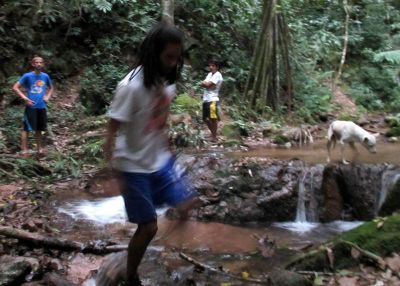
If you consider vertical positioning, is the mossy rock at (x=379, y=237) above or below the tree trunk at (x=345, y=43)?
below

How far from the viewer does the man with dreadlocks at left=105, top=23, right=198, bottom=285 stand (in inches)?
111

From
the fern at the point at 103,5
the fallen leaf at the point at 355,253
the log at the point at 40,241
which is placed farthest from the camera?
the fern at the point at 103,5

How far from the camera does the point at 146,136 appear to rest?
9.66 ft

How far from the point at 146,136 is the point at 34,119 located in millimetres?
5871

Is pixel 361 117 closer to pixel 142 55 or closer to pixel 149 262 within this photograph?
pixel 149 262

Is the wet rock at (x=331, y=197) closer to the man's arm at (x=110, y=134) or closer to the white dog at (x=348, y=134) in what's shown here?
the white dog at (x=348, y=134)

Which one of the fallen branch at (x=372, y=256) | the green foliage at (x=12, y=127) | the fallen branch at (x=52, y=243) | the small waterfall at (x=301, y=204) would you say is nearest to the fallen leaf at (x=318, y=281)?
the fallen branch at (x=372, y=256)

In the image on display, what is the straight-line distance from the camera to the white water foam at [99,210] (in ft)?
20.2

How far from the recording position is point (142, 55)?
2895mm

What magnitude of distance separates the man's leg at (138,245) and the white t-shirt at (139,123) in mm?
364

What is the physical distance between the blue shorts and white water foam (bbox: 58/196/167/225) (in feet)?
10.2

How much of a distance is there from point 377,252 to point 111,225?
3.36m

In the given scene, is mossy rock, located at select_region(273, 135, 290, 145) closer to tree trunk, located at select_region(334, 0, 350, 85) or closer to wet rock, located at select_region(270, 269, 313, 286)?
tree trunk, located at select_region(334, 0, 350, 85)

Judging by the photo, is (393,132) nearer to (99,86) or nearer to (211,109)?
(211,109)
